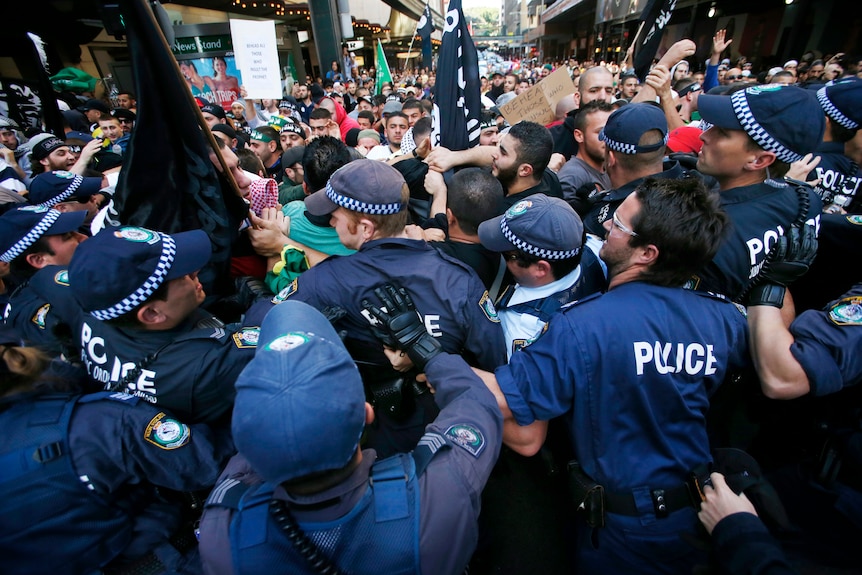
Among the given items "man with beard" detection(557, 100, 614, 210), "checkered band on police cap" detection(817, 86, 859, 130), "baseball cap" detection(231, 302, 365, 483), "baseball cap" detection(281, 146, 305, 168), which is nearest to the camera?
"baseball cap" detection(231, 302, 365, 483)

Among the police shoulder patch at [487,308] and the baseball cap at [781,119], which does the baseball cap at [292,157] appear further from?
the baseball cap at [781,119]

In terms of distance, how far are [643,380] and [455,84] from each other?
3177mm

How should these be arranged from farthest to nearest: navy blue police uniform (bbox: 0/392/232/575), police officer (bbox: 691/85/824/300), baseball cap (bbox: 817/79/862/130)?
baseball cap (bbox: 817/79/862/130), police officer (bbox: 691/85/824/300), navy blue police uniform (bbox: 0/392/232/575)

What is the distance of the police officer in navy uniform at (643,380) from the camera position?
1.55m

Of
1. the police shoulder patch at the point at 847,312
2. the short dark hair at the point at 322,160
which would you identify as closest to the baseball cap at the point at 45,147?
the short dark hair at the point at 322,160

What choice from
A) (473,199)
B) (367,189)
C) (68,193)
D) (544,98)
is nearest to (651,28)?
(544,98)

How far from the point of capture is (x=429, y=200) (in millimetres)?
3650

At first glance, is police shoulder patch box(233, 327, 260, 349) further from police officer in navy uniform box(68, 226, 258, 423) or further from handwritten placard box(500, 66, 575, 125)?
handwritten placard box(500, 66, 575, 125)

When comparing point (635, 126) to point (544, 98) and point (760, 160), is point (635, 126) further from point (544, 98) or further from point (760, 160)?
→ point (544, 98)

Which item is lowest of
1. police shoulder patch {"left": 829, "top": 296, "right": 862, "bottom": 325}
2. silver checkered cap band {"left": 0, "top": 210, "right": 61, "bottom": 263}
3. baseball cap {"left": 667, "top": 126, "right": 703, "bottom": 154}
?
police shoulder patch {"left": 829, "top": 296, "right": 862, "bottom": 325}

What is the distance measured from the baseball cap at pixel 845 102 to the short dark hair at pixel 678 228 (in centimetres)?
221

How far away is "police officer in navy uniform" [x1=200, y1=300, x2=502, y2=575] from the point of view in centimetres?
97

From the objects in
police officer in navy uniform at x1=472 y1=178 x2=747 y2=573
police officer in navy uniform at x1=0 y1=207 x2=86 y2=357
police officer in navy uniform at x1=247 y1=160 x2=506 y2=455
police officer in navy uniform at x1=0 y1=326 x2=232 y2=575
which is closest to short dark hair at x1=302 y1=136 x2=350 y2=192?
police officer in navy uniform at x1=247 y1=160 x2=506 y2=455

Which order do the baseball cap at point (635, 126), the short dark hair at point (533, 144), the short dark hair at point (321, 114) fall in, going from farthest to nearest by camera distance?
the short dark hair at point (321, 114), the short dark hair at point (533, 144), the baseball cap at point (635, 126)
